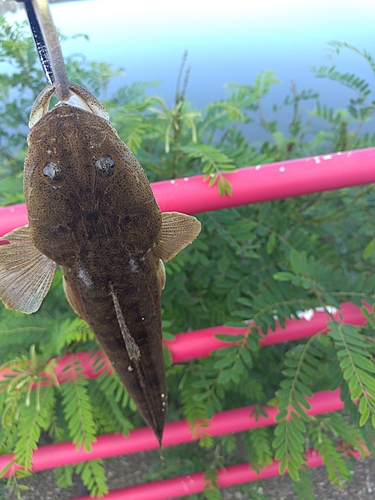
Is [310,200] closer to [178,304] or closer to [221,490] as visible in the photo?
[178,304]

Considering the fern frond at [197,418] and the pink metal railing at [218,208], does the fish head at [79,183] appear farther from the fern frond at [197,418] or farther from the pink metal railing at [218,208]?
the fern frond at [197,418]

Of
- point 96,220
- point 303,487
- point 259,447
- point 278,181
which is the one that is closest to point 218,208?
point 278,181

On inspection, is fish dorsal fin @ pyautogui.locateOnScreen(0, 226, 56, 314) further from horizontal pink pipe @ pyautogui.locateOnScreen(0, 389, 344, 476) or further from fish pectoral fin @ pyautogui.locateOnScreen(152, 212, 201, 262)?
horizontal pink pipe @ pyautogui.locateOnScreen(0, 389, 344, 476)

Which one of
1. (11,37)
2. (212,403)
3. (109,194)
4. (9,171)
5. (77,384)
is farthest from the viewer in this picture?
(9,171)

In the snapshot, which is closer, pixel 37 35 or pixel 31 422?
pixel 37 35

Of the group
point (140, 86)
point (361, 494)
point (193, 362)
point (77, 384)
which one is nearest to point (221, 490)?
point (361, 494)

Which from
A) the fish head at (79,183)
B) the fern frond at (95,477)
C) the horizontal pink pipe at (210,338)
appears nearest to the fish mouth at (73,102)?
the fish head at (79,183)

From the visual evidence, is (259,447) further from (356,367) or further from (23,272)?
(23,272)
